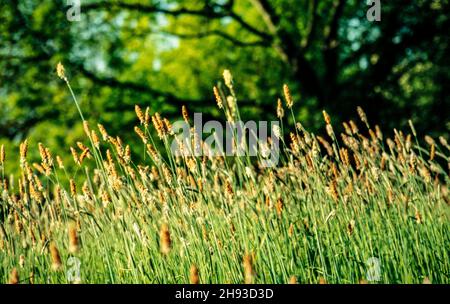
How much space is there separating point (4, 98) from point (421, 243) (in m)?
12.0

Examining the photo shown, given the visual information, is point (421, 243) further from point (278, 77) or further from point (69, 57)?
point (278, 77)

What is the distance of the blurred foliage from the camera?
35.0 feet

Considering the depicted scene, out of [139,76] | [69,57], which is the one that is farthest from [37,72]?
[139,76]

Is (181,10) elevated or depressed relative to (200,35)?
depressed

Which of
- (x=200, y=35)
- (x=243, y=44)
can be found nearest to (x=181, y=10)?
(x=200, y=35)

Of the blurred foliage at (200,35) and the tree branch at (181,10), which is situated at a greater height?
the tree branch at (181,10)

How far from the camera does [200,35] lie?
501 inches

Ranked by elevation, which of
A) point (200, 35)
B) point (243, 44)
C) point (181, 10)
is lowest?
point (243, 44)

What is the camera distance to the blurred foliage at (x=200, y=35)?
10656 millimetres

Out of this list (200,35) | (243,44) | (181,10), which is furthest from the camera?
(200,35)

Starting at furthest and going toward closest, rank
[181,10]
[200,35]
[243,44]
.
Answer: [200,35] < [243,44] < [181,10]

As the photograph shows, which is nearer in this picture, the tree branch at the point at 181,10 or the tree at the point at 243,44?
the tree at the point at 243,44

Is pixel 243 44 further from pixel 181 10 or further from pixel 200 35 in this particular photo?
pixel 181 10
